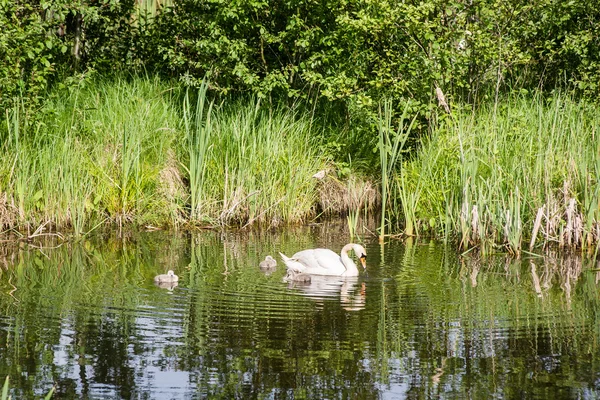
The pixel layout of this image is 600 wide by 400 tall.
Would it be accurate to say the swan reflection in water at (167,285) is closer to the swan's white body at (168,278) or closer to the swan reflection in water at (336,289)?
the swan's white body at (168,278)

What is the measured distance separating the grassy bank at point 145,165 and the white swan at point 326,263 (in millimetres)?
3168

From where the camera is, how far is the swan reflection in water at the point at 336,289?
31.8 ft

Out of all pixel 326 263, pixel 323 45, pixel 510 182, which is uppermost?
pixel 323 45

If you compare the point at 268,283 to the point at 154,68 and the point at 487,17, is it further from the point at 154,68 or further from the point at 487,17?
the point at 154,68

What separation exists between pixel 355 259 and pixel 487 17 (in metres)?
4.51

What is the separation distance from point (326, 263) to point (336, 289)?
921 mm

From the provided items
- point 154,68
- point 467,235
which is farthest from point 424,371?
point 154,68

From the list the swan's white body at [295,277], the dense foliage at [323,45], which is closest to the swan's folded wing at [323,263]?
the swan's white body at [295,277]

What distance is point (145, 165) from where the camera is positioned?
14742 mm

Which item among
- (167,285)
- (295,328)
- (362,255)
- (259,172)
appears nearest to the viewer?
(295,328)

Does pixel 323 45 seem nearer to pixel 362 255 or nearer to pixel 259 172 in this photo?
pixel 259 172

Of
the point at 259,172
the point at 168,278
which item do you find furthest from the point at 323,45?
the point at 168,278

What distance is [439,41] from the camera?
47.6 ft

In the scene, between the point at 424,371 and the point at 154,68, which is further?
the point at 154,68
